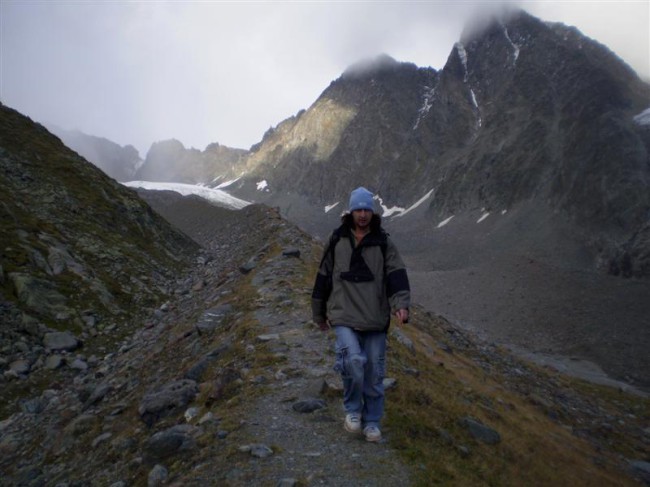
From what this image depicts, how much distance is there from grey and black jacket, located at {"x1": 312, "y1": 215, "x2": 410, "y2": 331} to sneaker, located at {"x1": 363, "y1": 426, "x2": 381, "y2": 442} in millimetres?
1435

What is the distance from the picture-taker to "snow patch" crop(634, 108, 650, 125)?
83312 millimetres

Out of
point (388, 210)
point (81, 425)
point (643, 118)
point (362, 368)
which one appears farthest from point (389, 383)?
point (388, 210)

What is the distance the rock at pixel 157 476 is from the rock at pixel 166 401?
6.05 ft

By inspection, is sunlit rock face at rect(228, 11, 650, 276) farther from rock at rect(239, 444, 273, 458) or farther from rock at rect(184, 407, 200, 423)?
rock at rect(239, 444, 273, 458)

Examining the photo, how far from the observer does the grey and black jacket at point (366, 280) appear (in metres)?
6.68

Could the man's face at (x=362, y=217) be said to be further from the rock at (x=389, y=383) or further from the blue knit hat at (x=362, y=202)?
the rock at (x=389, y=383)

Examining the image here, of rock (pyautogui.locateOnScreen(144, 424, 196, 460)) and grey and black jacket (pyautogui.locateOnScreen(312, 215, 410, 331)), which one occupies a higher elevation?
grey and black jacket (pyautogui.locateOnScreen(312, 215, 410, 331))

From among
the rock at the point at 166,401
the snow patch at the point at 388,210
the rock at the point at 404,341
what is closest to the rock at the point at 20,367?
the rock at the point at 166,401

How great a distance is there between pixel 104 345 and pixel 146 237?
46.4 feet

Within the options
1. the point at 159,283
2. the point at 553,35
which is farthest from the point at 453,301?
the point at 553,35

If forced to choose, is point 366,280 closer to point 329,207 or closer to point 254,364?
point 254,364

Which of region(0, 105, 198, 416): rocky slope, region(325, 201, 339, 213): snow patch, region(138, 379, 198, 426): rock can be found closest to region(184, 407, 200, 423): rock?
region(138, 379, 198, 426): rock

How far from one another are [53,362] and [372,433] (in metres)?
9.24

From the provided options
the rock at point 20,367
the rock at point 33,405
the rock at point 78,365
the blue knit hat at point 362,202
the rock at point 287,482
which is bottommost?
the rock at point 33,405
